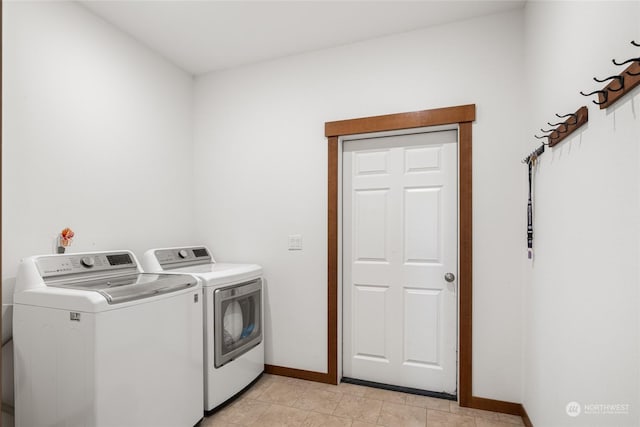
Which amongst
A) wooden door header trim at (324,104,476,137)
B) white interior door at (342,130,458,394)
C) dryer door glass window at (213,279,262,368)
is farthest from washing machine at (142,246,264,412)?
wooden door header trim at (324,104,476,137)

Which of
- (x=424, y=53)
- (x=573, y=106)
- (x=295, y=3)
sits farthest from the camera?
(x=424, y=53)

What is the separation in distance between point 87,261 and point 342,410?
1842 mm

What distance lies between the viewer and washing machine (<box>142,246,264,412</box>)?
7.68ft

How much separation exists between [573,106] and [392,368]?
2.04 m

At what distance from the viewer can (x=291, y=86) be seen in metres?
2.94

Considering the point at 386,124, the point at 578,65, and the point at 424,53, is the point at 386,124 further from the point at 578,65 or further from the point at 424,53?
the point at 578,65

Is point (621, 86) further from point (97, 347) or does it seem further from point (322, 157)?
point (97, 347)

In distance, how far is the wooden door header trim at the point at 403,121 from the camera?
2.44 m

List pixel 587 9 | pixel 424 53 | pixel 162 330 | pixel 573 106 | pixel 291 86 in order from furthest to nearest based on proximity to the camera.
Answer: pixel 291 86 → pixel 424 53 → pixel 162 330 → pixel 573 106 → pixel 587 9

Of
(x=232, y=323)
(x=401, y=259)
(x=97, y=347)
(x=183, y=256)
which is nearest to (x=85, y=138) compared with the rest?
(x=183, y=256)

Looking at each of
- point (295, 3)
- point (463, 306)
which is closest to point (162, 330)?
point (463, 306)

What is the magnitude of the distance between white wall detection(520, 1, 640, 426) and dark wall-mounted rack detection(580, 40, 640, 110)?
0.09 ft

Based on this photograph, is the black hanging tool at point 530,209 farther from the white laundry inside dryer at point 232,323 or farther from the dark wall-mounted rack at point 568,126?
the white laundry inside dryer at point 232,323

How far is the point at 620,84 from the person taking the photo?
118 centimetres
